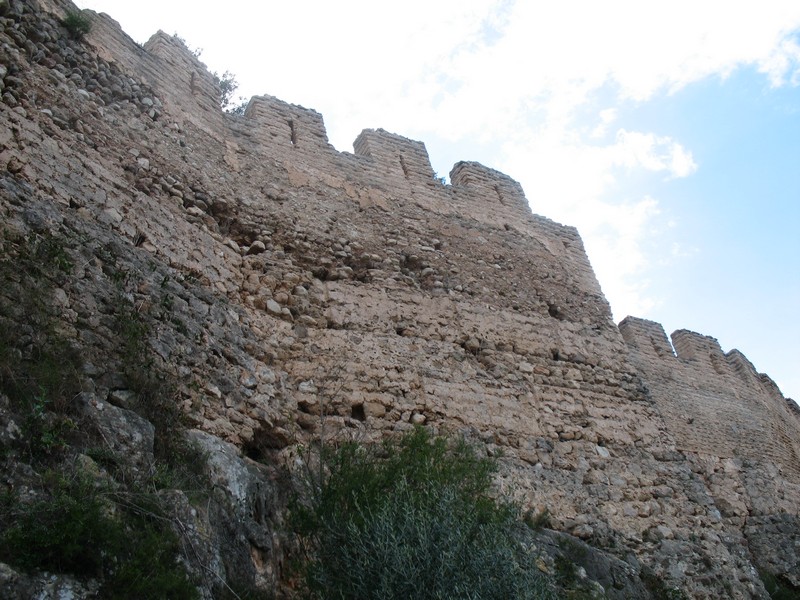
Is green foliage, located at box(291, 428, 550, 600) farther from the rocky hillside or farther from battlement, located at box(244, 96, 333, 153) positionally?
battlement, located at box(244, 96, 333, 153)

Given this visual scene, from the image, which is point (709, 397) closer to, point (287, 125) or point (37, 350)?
point (287, 125)

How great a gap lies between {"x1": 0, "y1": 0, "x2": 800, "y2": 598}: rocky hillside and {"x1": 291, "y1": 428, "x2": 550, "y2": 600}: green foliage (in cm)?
36

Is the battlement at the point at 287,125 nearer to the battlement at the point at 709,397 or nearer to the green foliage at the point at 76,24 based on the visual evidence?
the green foliage at the point at 76,24

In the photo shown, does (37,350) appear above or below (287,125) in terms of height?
below

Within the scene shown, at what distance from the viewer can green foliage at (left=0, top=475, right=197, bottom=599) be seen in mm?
2826

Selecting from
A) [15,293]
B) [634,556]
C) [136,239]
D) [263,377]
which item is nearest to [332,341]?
[263,377]

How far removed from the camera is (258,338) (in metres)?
6.08

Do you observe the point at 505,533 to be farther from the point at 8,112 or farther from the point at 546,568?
the point at 8,112

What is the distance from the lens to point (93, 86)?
6406 millimetres

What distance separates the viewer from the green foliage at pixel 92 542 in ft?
9.27

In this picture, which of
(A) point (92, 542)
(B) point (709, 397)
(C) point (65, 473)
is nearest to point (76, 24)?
(C) point (65, 473)

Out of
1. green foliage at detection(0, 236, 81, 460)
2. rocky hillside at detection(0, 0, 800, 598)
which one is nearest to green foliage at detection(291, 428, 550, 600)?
rocky hillside at detection(0, 0, 800, 598)

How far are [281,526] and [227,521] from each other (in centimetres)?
61

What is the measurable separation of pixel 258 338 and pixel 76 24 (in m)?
3.37
